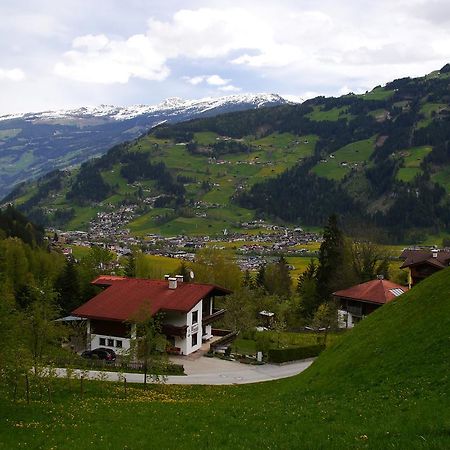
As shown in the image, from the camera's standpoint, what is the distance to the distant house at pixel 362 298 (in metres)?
78.7

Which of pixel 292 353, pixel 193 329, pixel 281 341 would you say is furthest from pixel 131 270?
pixel 292 353

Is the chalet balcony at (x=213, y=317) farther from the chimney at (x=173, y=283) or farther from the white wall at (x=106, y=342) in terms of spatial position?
the white wall at (x=106, y=342)

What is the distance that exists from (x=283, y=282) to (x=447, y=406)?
92.6 metres

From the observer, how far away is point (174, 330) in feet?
198

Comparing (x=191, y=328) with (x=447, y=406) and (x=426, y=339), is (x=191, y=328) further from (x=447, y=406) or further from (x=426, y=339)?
(x=447, y=406)

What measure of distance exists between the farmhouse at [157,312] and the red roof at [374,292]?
24.0 meters

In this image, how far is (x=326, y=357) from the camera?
36.6m

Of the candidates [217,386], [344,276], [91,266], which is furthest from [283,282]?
[217,386]

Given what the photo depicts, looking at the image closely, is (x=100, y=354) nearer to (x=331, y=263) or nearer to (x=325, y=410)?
(x=325, y=410)

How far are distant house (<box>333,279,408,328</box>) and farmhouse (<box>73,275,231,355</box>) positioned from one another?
78.5 ft

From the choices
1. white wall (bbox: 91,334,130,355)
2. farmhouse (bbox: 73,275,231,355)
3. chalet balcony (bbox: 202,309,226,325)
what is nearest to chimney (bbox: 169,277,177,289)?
farmhouse (bbox: 73,275,231,355)

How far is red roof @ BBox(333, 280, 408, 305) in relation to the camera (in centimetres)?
7812

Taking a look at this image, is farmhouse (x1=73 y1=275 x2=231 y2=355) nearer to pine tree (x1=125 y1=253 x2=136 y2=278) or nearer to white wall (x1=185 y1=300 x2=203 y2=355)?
white wall (x1=185 y1=300 x2=203 y2=355)

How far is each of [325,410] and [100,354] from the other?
3839cm
